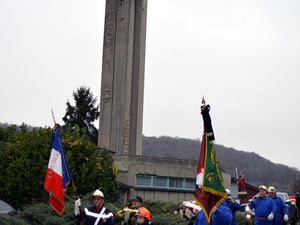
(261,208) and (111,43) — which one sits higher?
(111,43)

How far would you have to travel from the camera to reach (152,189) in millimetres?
31031

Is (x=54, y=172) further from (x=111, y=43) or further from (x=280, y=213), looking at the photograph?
(x=111, y=43)

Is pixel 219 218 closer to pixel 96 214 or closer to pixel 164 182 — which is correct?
pixel 96 214

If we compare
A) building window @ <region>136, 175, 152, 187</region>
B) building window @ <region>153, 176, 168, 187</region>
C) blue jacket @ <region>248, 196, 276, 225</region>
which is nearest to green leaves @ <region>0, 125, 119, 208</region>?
building window @ <region>136, 175, 152, 187</region>

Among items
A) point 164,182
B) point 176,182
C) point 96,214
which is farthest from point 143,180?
point 96,214

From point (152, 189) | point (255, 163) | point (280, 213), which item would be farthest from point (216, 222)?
point (255, 163)

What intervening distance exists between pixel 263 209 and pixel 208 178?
6626 mm

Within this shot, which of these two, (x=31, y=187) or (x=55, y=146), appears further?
(x=31, y=187)

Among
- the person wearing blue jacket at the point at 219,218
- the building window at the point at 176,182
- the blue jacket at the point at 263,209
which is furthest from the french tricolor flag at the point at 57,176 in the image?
the building window at the point at 176,182

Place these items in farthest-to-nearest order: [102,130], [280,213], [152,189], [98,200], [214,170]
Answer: [102,130] < [152,189] < [280,213] < [98,200] < [214,170]

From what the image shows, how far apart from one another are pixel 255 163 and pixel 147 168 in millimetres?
75067

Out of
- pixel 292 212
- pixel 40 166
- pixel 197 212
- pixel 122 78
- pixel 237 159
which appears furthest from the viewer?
pixel 237 159

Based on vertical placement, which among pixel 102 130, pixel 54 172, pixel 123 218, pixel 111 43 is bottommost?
pixel 123 218

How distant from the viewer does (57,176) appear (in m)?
11.6
